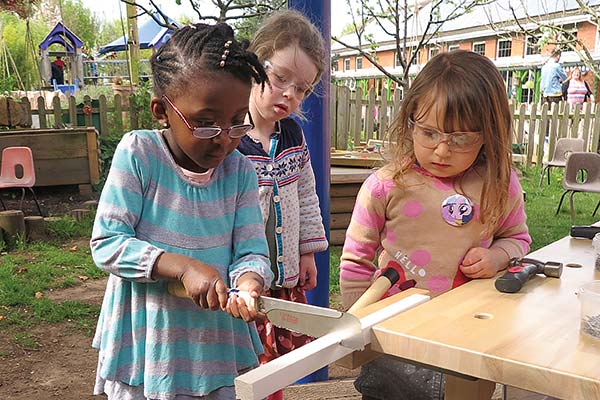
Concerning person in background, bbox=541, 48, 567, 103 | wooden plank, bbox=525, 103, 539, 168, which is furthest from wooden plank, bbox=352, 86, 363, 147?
person in background, bbox=541, 48, 567, 103

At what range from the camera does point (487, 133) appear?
1.87 m

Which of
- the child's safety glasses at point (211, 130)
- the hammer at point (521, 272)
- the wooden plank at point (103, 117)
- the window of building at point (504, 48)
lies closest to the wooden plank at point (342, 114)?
the wooden plank at point (103, 117)

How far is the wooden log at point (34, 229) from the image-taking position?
20.5 ft

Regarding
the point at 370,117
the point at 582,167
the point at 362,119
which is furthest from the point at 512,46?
the point at 582,167

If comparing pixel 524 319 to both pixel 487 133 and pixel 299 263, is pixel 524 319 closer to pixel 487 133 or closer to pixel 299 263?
pixel 487 133

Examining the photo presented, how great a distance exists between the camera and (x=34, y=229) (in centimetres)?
628

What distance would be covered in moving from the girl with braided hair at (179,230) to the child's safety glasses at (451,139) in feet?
1.93

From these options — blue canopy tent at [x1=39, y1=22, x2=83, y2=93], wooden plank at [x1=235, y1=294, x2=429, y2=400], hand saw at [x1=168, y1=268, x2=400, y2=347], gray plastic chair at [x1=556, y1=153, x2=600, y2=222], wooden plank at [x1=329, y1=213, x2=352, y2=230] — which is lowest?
wooden plank at [x1=329, y1=213, x2=352, y2=230]

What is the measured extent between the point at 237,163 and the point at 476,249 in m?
0.75

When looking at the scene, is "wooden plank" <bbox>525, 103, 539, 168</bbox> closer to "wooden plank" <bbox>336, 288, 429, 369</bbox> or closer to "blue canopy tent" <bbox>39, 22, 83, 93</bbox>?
"wooden plank" <bbox>336, 288, 429, 369</bbox>

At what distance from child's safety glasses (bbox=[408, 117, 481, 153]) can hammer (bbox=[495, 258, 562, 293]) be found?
1.17ft

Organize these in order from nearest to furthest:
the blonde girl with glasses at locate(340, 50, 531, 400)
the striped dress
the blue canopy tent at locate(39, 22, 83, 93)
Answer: the striped dress, the blonde girl with glasses at locate(340, 50, 531, 400), the blue canopy tent at locate(39, 22, 83, 93)

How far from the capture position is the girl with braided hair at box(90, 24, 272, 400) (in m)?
1.50

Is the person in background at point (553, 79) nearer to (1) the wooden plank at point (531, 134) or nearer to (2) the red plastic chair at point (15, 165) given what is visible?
(1) the wooden plank at point (531, 134)
